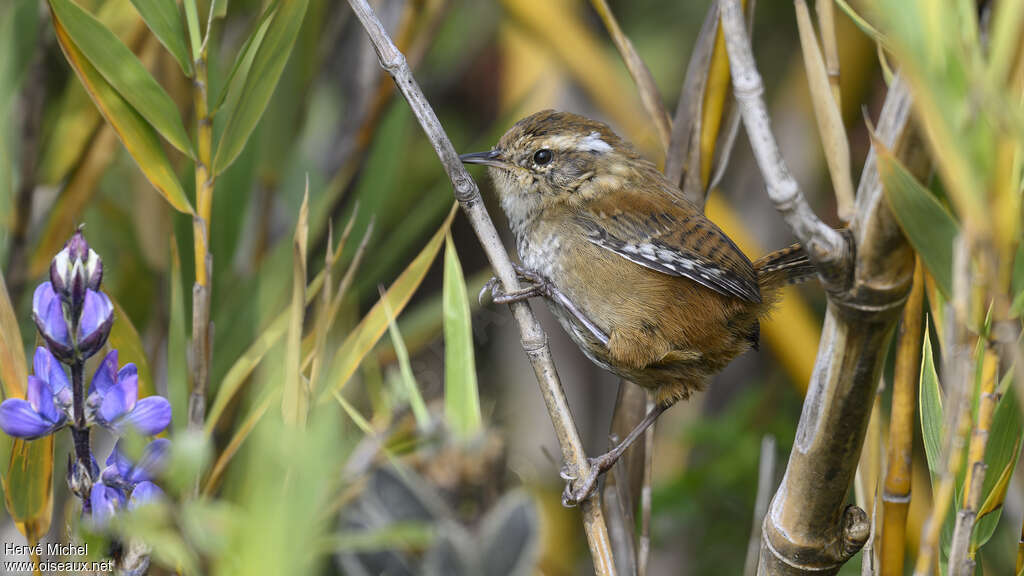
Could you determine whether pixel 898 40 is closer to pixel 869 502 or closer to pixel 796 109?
pixel 869 502

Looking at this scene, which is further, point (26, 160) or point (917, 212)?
point (26, 160)

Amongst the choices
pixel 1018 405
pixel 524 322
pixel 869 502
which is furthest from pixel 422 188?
pixel 1018 405

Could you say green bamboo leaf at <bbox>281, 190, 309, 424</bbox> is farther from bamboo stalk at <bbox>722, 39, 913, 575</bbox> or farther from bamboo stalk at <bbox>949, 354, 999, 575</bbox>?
bamboo stalk at <bbox>949, 354, 999, 575</bbox>

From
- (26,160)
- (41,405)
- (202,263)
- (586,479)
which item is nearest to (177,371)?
(202,263)

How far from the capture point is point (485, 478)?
1.88 ft

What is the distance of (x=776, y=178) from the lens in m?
0.79

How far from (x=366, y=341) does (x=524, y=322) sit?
0.76 ft

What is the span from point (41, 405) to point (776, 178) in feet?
2.11

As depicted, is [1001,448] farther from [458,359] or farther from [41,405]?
[41,405]

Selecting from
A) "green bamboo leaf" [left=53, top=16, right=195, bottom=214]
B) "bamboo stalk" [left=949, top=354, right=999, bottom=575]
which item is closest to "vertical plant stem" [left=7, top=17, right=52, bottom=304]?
"green bamboo leaf" [left=53, top=16, right=195, bottom=214]


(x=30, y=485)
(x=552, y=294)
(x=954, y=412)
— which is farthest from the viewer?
(x=552, y=294)

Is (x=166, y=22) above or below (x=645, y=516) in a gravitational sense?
above

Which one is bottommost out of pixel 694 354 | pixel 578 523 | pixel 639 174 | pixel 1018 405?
pixel 578 523

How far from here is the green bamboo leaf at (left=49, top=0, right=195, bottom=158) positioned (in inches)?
42.8
